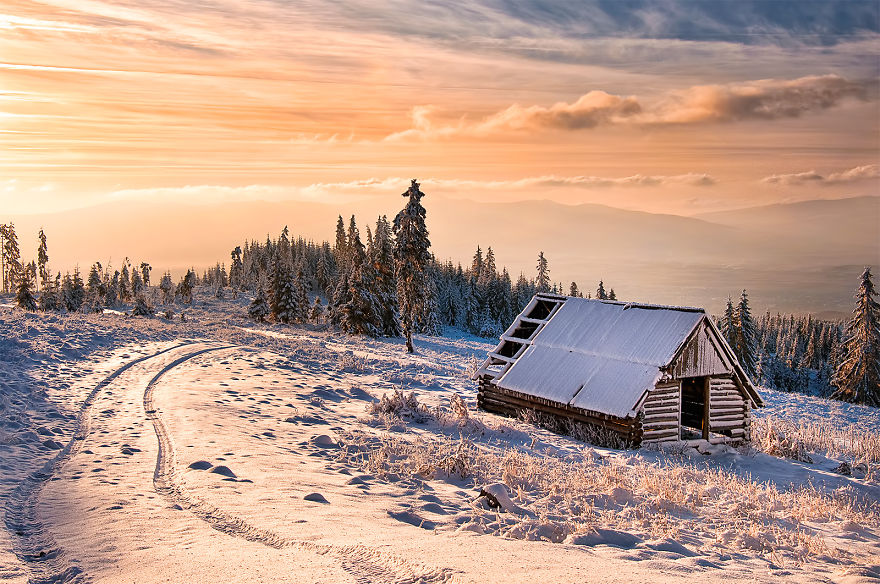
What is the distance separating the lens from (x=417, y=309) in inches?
1683

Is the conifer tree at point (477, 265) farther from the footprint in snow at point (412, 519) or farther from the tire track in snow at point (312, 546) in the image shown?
the footprint in snow at point (412, 519)

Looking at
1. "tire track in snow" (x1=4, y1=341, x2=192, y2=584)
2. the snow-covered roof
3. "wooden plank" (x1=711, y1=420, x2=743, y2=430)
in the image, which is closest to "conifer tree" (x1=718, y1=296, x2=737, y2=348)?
"wooden plank" (x1=711, y1=420, x2=743, y2=430)

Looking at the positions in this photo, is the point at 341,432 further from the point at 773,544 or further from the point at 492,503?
the point at 773,544

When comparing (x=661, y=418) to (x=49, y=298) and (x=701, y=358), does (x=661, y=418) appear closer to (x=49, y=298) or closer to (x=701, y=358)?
(x=701, y=358)

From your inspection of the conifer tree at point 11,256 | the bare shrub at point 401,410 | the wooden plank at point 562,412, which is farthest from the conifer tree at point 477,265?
the bare shrub at point 401,410

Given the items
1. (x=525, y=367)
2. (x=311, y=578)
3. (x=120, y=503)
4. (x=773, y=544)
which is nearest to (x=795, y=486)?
(x=773, y=544)

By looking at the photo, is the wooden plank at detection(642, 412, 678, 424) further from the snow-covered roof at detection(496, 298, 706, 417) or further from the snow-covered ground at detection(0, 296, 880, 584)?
the snow-covered ground at detection(0, 296, 880, 584)

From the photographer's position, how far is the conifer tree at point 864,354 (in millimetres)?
47506

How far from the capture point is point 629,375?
1742 centimetres

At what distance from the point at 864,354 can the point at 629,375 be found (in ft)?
149

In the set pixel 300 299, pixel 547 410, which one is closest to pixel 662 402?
pixel 547 410

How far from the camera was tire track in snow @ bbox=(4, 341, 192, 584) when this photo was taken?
19.7 ft

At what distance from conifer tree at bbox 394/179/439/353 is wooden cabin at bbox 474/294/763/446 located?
19.6 meters

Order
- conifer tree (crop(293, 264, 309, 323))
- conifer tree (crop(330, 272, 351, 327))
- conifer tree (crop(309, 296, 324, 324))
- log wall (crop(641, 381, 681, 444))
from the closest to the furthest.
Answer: log wall (crop(641, 381, 681, 444))
conifer tree (crop(330, 272, 351, 327))
conifer tree (crop(293, 264, 309, 323))
conifer tree (crop(309, 296, 324, 324))
